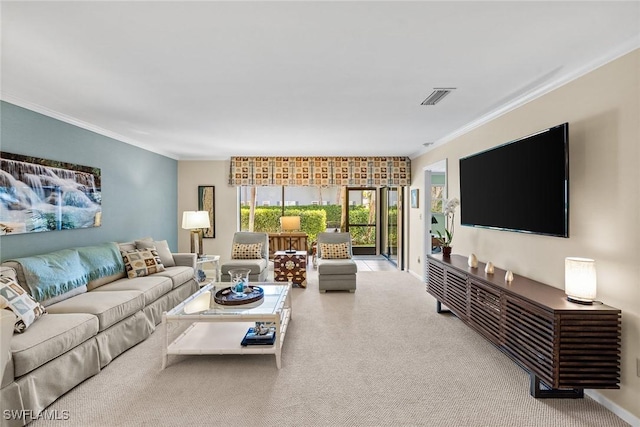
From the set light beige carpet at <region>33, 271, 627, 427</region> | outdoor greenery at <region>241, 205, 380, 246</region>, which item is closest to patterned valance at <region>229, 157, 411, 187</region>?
outdoor greenery at <region>241, 205, 380, 246</region>

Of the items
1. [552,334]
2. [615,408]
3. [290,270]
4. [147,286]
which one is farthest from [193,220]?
[615,408]

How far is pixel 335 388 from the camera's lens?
7.85 feet

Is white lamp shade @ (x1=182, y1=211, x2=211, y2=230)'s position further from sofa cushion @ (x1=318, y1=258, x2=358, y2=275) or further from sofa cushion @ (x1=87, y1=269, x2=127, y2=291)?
sofa cushion @ (x1=318, y1=258, x2=358, y2=275)

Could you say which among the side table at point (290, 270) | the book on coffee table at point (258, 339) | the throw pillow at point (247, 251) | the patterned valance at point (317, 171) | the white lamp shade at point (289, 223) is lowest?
the book on coffee table at point (258, 339)

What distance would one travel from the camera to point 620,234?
6.79 feet

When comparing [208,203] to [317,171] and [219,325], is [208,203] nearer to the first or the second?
[317,171]

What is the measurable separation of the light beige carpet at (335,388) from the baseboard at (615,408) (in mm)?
38

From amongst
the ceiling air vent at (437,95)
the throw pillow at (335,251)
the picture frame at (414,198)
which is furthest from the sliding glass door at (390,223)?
the ceiling air vent at (437,95)

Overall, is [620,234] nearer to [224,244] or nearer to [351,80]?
[351,80]

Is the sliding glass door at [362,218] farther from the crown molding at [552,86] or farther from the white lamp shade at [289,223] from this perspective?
the crown molding at [552,86]

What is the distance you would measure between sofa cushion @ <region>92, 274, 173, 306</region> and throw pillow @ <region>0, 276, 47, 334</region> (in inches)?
36.4

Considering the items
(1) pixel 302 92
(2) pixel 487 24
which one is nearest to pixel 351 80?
(1) pixel 302 92

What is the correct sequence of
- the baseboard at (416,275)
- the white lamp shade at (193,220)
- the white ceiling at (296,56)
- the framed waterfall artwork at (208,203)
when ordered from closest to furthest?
the white ceiling at (296,56) < the white lamp shade at (193,220) < the baseboard at (416,275) < the framed waterfall artwork at (208,203)

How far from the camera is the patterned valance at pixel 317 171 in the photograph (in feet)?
20.9
